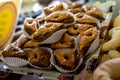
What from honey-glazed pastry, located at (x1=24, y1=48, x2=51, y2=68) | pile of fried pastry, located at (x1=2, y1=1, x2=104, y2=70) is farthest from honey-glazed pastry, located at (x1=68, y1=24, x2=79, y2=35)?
honey-glazed pastry, located at (x1=24, y1=48, x2=51, y2=68)

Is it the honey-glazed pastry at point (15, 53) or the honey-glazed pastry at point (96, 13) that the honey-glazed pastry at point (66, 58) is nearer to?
the honey-glazed pastry at point (15, 53)

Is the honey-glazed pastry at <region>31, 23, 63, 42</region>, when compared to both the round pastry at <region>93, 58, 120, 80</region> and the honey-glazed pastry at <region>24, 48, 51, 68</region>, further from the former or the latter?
the round pastry at <region>93, 58, 120, 80</region>

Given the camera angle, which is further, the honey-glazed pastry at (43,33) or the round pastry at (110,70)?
the honey-glazed pastry at (43,33)

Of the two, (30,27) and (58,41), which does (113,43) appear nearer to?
(58,41)

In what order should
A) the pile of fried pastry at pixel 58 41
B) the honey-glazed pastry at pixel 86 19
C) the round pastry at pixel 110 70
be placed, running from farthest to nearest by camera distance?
the honey-glazed pastry at pixel 86 19
the pile of fried pastry at pixel 58 41
the round pastry at pixel 110 70

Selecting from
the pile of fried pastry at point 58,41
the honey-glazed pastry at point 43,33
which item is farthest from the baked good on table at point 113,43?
the honey-glazed pastry at point 43,33

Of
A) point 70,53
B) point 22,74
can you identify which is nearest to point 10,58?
point 22,74

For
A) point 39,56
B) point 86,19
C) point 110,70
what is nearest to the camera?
point 110,70

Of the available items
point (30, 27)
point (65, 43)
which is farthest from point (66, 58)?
point (30, 27)

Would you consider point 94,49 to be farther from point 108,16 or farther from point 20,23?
point 20,23
